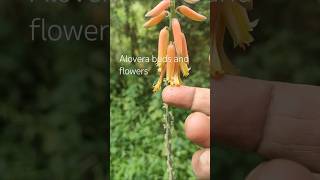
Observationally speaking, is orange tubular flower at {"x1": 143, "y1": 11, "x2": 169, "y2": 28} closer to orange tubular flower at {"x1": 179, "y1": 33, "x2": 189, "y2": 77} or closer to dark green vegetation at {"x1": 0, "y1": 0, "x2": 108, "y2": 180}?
orange tubular flower at {"x1": 179, "y1": 33, "x2": 189, "y2": 77}

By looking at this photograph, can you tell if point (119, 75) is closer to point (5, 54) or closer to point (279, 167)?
point (5, 54)

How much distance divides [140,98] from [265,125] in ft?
1.22

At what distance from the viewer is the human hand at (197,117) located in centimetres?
166

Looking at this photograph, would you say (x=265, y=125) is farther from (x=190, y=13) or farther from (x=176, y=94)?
(x=190, y=13)

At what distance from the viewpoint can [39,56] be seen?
1.76 m

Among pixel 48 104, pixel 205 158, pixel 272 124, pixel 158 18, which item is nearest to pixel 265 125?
pixel 272 124

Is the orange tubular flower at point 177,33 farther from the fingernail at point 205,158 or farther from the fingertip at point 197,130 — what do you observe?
the fingernail at point 205,158

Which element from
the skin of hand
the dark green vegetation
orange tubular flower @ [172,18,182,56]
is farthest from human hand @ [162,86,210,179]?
the dark green vegetation

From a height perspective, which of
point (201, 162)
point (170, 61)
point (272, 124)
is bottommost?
point (201, 162)

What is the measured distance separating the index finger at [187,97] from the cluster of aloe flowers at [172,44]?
2 centimetres

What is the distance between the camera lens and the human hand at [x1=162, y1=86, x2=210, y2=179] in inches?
65.4

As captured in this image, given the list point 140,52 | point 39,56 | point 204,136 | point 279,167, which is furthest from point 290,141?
point 39,56

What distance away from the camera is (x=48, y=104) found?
1.75 m

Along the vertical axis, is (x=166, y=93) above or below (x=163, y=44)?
below
